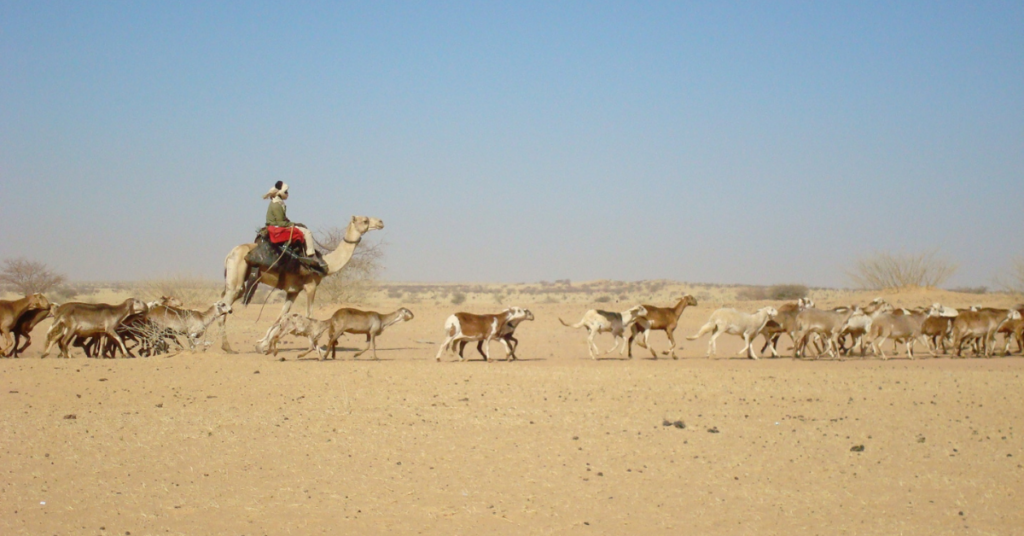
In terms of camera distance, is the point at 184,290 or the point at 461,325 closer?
the point at 461,325

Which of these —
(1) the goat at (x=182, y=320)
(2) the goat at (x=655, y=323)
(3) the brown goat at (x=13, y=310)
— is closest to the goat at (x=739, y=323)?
(2) the goat at (x=655, y=323)

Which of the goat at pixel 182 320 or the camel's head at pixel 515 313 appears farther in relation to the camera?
the camel's head at pixel 515 313

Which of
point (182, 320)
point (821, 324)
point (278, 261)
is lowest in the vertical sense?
point (182, 320)

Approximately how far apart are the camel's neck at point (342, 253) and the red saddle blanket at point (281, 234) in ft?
5.31

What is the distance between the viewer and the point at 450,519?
795 centimetres

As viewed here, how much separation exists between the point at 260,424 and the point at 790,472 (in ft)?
21.1

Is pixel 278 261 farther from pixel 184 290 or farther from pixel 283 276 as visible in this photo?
pixel 184 290

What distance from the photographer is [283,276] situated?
61.9 feet

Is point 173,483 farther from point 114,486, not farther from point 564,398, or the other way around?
point 564,398

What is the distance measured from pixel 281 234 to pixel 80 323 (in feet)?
13.4

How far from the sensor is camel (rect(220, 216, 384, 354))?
18.4m

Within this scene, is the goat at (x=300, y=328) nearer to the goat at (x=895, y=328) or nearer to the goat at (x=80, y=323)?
the goat at (x=80, y=323)

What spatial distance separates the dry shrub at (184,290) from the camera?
33.6m

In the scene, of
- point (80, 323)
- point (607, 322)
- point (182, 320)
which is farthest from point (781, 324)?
point (80, 323)
